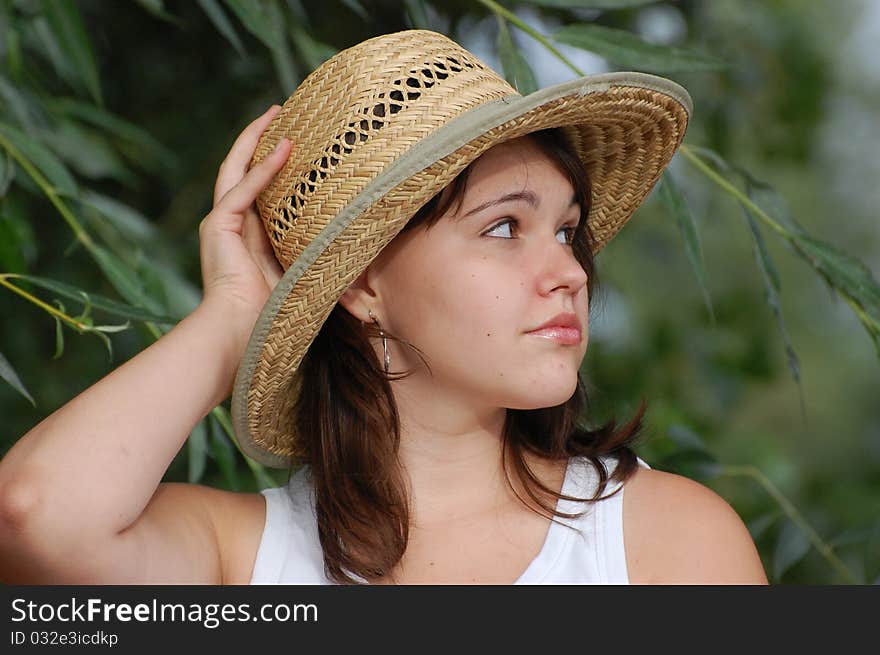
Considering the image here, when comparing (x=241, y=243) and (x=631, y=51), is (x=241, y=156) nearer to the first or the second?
(x=241, y=243)

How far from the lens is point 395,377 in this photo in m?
1.67

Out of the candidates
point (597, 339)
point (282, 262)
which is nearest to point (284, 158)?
point (282, 262)

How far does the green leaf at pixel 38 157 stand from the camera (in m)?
1.90

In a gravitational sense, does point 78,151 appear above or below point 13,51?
below

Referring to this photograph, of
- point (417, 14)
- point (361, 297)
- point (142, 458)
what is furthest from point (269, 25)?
point (142, 458)

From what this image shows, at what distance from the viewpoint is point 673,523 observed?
1.57 meters

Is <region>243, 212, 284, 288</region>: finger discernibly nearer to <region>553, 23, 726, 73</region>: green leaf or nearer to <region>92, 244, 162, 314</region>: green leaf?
<region>92, 244, 162, 314</region>: green leaf

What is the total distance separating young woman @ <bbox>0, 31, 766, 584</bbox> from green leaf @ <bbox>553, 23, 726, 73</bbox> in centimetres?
25

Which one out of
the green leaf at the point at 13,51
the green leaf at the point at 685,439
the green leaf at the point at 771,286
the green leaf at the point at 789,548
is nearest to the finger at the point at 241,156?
the green leaf at the point at 13,51

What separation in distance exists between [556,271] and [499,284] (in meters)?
0.07

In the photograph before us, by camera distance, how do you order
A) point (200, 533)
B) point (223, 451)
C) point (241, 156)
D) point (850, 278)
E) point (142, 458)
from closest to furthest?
point (142, 458) → point (200, 533) → point (241, 156) → point (850, 278) → point (223, 451)

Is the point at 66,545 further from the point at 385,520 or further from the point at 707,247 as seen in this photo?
the point at 707,247

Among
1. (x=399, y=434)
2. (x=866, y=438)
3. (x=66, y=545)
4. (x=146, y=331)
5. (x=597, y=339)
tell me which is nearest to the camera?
(x=66, y=545)

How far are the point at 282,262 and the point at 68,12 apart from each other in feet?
2.19
